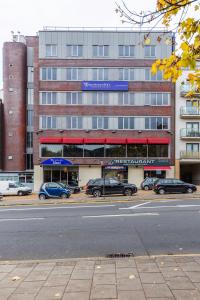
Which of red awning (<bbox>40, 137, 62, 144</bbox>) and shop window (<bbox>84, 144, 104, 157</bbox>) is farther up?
red awning (<bbox>40, 137, 62, 144</bbox>)

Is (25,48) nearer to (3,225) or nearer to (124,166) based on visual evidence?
(124,166)

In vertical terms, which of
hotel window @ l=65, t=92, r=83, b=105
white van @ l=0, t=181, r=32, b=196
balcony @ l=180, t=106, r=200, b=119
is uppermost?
hotel window @ l=65, t=92, r=83, b=105

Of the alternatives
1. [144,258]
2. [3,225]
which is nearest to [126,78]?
[3,225]

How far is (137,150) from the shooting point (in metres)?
44.3

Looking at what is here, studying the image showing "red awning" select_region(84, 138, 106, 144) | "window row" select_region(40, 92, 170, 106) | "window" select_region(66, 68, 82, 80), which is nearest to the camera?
"red awning" select_region(84, 138, 106, 144)

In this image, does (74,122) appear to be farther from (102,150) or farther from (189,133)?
(189,133)

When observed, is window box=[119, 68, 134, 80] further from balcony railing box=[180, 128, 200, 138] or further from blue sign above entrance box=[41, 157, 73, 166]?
blue sign above entrance box=[41, 157, 73, 166]

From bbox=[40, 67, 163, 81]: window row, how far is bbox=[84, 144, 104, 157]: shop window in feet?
28.9

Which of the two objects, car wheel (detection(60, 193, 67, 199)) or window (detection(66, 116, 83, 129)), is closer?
car wheel (detection(60, 193, 67, 199))

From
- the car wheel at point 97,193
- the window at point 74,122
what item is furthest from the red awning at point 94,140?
the car wheel at point 97,193

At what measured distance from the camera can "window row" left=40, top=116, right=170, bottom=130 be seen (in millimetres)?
44188

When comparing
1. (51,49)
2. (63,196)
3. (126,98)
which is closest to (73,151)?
(126,98)

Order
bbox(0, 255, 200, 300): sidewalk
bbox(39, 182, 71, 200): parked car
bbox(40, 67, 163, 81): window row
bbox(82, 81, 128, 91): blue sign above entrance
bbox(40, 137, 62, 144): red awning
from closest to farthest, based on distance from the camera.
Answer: bbox(0, 255, 200, 300): sidewalk
bbox(39, 182, 71, 200): parked car
bbox(40, 137, 62, 144): red awning
bbox(82, 81, 128, 91): blue sign above entrance
bbox(40, 67, 163, 81): window row

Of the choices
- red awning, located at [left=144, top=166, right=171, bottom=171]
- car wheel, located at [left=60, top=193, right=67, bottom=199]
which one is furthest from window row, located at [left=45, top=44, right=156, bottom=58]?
car wheel, located at [left=60, top=193, right=67, bottom=199]
